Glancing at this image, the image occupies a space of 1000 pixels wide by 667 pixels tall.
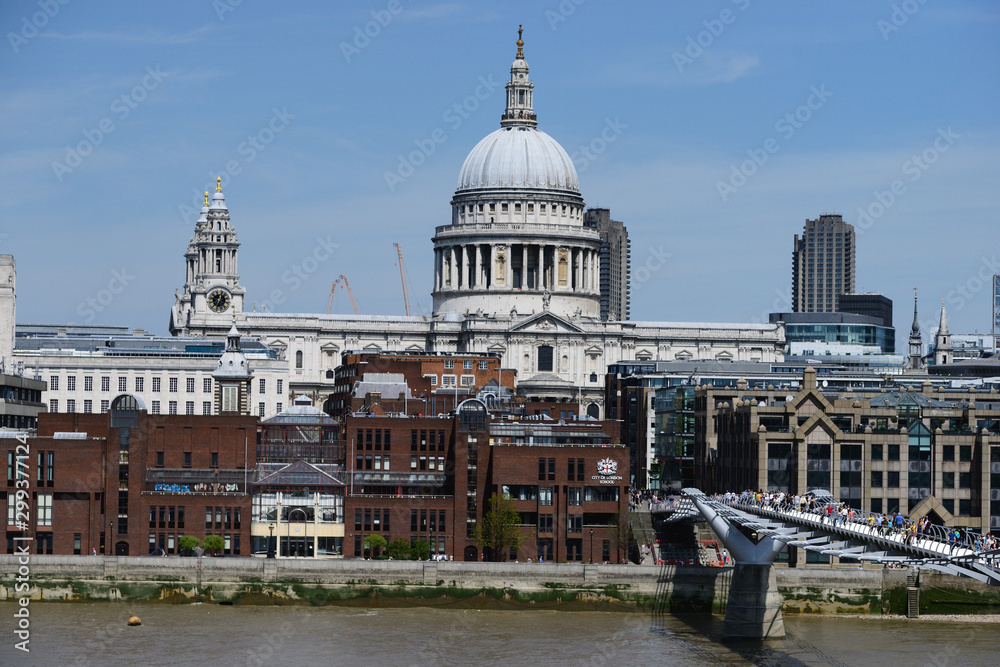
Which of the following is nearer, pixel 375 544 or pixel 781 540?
pixel 781 540

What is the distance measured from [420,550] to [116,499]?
1292 cm

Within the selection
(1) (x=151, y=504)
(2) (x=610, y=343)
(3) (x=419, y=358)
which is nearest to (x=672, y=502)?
(1) (x=151, y=504)

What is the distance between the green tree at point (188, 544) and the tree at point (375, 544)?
7191mm

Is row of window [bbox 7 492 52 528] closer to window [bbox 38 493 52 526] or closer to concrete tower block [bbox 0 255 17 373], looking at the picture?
window [bbox 38 493 52 526]

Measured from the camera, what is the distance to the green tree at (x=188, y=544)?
94250 millimetres

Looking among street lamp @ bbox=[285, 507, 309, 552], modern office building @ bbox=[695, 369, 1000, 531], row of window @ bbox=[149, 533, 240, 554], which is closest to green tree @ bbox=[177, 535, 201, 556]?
row of window @ bbox=[149, 533, 240, 554]

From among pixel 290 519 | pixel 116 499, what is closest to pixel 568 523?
pixel 290 519

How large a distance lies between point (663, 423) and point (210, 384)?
1661 inches

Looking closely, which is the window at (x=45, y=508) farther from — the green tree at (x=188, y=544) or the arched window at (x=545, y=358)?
the arched window at (x=545, y=358)

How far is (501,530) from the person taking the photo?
315 ft

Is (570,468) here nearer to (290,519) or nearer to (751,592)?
(290,519)

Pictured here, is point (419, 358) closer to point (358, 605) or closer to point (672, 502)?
point (672, 502)

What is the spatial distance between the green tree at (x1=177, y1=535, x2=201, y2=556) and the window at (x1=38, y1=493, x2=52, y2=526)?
5.55 m

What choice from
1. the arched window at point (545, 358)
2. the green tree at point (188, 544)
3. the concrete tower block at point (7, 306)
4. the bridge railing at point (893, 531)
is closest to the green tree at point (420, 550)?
the green tree at point (188, 544)
